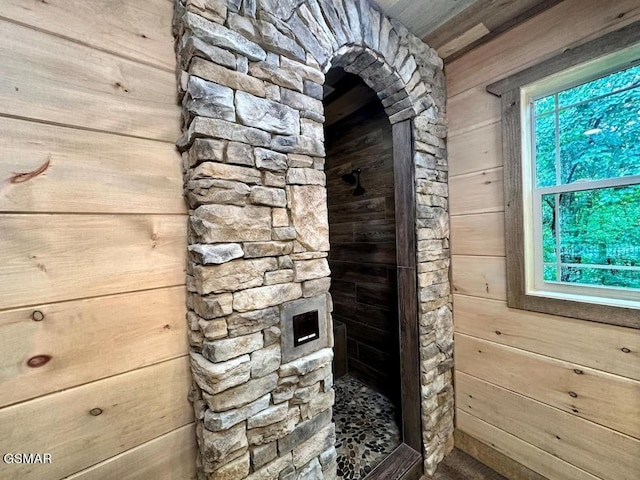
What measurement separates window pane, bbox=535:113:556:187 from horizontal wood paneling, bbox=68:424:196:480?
79.1 inches

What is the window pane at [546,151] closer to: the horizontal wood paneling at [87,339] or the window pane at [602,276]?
the window pane at [602,276]

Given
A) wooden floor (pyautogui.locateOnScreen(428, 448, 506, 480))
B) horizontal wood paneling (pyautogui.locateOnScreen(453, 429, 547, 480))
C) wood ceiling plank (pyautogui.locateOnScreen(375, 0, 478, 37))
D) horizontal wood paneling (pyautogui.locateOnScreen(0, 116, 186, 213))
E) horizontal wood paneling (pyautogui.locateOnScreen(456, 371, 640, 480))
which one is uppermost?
wood ceiling plank (pyautogui.locateOnScreen(375, 0, 478, 37))

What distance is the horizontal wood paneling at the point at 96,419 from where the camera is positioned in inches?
27.2

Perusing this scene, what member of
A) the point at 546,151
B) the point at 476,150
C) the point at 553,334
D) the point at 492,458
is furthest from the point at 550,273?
the point at 492,458

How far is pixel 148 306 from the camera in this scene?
2.85ft

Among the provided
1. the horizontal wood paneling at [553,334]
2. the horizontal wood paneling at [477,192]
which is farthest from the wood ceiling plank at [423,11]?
the horizontal wood paneling at [553,334]

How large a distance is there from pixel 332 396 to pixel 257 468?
36 centimetres

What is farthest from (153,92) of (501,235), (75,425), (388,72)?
(501,235)

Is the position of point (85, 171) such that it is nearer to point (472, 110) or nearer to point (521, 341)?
point (472, 110)

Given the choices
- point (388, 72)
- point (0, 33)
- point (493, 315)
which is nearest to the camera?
point (0, 33)

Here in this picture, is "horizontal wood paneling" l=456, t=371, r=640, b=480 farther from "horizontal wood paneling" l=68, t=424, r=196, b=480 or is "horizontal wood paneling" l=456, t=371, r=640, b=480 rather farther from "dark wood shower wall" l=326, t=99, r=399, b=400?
"horizontal wood paneling" l=68, t=424, r=196, b=480

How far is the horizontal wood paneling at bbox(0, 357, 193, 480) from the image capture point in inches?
27.2

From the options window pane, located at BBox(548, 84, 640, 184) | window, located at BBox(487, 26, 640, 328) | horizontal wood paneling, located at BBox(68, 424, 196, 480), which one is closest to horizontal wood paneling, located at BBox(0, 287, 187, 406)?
horizontal wood paneling, located at BBox(68, 424, 196, 480)

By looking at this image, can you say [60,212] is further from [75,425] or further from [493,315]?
[493,315]
